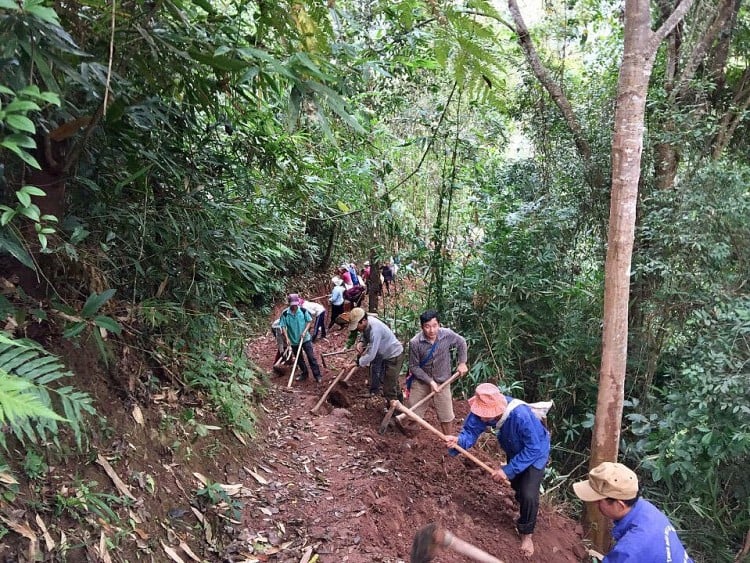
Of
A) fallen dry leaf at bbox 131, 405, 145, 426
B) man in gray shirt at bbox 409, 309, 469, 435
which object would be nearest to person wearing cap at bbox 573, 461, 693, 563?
man in gray shirt at bbox 409, 309, 469, 435

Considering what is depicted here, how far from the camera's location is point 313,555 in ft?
13.0

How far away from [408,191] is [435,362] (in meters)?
5.31

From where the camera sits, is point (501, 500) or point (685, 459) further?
point (501, 500)

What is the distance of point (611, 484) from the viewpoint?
126 inches

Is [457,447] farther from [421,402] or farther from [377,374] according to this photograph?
[377,374]

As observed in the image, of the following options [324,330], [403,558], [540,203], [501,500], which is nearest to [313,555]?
[403,558]

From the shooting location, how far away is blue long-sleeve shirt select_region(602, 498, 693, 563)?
295 cm

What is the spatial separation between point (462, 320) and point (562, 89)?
423 cm

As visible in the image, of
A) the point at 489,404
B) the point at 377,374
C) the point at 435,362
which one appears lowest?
the point at 377,374

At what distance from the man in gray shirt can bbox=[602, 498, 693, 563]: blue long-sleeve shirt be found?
3429 mm

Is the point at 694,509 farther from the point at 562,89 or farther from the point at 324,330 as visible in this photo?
the point at 324,330

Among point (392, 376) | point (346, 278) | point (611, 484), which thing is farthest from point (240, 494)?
point (346, 278)

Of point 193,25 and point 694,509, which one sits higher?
point 193,25

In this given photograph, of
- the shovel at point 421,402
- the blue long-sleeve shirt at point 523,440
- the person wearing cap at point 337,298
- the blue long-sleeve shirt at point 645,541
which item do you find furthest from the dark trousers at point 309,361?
the blue long-sleeve shirt at point 645,541
